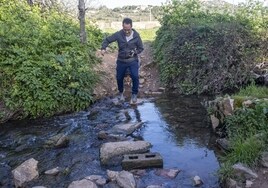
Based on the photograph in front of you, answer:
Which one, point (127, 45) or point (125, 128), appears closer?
point (125, 128)

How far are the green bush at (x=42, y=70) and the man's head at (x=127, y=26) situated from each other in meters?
1.62

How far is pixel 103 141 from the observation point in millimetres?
6148

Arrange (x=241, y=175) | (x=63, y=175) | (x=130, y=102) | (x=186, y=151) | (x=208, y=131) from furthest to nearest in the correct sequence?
(x=130, y=102) < (x=208, y=131) < (x=186, y=151) < (x=63, y=175) < (x=241, y=175)

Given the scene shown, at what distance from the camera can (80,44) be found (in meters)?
9.98

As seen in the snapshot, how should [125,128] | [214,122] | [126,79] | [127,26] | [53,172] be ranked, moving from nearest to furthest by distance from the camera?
1. [53,172]
2. [214,122]
3. [125,128]
4. [127,26]
5. [126,79]

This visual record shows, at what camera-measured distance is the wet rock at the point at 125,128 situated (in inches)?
256

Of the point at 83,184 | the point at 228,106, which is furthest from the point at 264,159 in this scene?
the point at 83,184

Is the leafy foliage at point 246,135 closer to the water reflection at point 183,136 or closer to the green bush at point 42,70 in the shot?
the water reflection at point 183,136

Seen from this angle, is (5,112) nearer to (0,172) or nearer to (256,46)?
(0,172)

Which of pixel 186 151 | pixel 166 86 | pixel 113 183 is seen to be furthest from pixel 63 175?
pixel 166 86

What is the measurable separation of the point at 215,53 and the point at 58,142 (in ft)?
16.9

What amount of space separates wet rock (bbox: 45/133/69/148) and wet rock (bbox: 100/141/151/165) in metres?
0.87

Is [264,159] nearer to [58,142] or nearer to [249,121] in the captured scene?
[249,121]

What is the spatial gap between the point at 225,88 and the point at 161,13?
18.7ft
